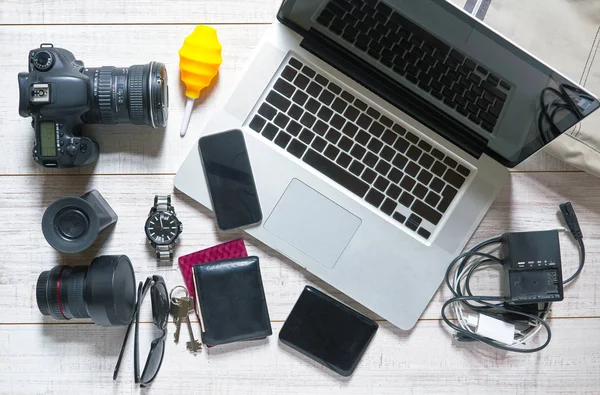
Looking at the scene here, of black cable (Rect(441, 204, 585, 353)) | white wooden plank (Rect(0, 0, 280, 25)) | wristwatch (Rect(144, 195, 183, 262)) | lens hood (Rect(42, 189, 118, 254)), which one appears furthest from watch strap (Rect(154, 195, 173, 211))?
black cable (Rect(441, 204, 585, 353))

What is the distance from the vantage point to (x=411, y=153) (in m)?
1.09

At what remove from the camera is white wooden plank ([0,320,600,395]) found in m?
1.09

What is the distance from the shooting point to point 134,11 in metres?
1.11

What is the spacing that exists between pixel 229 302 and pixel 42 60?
495 mm

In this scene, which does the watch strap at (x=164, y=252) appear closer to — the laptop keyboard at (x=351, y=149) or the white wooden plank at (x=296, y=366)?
the white wooden plank at (x=296, y=366)

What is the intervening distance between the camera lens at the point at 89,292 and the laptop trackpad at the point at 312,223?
0.88 feet

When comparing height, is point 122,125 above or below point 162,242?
above

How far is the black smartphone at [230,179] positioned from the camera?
3.49ft

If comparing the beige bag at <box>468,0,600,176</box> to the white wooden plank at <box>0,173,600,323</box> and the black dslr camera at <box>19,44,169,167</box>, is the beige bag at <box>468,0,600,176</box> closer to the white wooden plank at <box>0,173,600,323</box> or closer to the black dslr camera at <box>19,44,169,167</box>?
the white wooden plank at <box>0,173,600,323</box>

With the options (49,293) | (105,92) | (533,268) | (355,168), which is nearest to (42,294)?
(49,293)

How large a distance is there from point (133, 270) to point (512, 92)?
2.26ft

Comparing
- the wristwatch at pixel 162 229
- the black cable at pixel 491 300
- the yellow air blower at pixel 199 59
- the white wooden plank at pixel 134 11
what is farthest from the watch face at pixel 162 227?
the black cable at pixel 491 300

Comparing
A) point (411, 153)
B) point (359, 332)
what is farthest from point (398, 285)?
point (411, 153)

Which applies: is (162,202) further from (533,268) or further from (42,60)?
(533,268)
